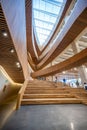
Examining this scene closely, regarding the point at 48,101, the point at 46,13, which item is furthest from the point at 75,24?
the point at 46,13

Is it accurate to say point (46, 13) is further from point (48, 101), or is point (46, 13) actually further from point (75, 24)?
point (48, 101)

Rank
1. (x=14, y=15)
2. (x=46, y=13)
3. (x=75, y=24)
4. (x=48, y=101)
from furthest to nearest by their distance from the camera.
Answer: (x=46, y=13), (x=75, y=24), (x=48, y=101), (x=14, y=15)

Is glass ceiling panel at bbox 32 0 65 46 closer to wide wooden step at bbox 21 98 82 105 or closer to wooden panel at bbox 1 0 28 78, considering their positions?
wooden panel at bbox 1 0 28 78

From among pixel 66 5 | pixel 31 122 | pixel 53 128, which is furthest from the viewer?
pixel 66 5

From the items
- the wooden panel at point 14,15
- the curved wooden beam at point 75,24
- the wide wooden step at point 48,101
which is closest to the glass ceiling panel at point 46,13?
the curved wooden beam at point 75,24

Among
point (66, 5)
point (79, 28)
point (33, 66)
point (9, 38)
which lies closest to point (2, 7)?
point (9, 38)

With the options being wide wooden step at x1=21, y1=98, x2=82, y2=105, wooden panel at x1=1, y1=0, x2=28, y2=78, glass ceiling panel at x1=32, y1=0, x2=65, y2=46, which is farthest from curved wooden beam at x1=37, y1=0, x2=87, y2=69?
wide wooden step at x1=21, y1=98, x2=82, y2=105

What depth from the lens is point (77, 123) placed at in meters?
2.81

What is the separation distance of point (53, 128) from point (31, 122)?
60 centimetres

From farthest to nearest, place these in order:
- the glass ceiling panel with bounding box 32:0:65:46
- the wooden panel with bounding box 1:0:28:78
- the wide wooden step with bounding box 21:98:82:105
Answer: the glass ceiling panel with bounding box 32:0:65:46
the wide wooden step with bounding box 21:98:82:105
the wooden panel with bounding box 1:0:28:78

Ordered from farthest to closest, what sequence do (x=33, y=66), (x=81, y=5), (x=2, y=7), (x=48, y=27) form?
(x=33, y=66) → (x=48, y=27) → (x=81, y=5) → (x=2, y=7)

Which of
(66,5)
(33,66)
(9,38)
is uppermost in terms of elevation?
(66,5)

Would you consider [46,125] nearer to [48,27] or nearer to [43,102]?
[43,102]

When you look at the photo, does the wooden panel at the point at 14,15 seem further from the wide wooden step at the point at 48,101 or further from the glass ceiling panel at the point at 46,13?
the glass ceiling panel at the point at 46,13
